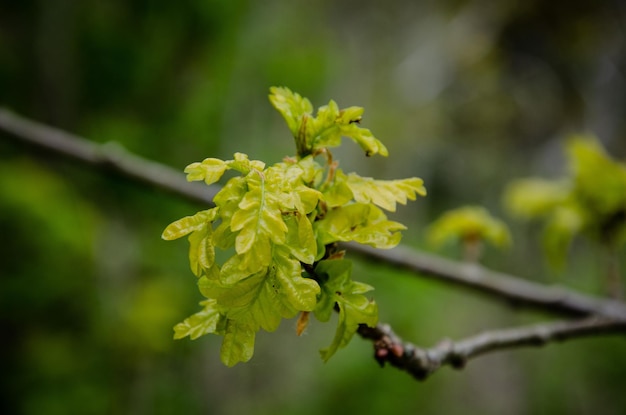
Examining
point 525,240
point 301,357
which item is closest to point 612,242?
point 301,357

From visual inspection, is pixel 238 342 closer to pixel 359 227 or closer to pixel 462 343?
pixel 359 227

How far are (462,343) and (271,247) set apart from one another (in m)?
0.35

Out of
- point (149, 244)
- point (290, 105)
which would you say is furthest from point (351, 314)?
point (149, 244)

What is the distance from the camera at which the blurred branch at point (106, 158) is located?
1035mm

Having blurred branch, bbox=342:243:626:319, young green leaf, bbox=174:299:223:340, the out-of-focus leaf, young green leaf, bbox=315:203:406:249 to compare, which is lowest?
blurred branch, bbox=342:243:626:319

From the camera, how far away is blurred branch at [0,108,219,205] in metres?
1.04

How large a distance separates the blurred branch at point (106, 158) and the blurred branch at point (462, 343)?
607mm

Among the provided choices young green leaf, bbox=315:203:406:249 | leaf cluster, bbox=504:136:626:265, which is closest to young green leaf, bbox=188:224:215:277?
young green leaf, bbox=315:203:406:249

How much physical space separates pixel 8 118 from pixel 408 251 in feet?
3.33

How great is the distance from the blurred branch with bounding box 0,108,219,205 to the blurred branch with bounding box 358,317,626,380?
607 millimetres

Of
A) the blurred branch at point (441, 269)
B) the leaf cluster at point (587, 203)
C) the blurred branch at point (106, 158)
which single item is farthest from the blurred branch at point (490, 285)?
the blurred branch at point (106, 158)

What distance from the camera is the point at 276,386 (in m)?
2.73

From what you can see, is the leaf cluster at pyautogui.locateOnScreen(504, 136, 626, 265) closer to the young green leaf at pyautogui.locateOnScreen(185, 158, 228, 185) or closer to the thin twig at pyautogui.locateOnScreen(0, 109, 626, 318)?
the thin twig at pyautogui.locateOnScreen(0, 109, 626, 318)

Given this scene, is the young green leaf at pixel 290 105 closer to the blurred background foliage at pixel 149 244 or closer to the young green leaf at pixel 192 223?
the young green leaf at pixel 192 223
